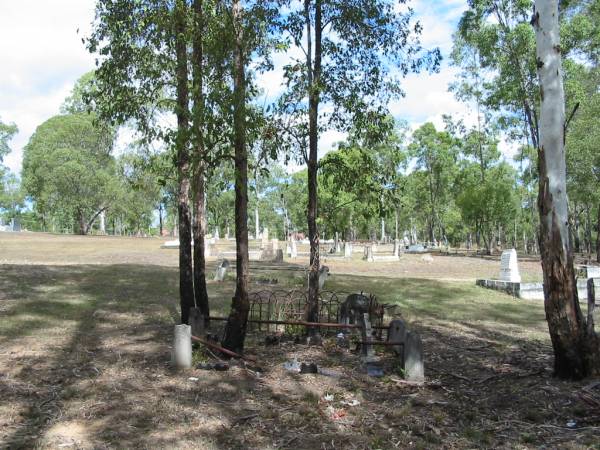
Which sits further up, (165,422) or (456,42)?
(456,42)

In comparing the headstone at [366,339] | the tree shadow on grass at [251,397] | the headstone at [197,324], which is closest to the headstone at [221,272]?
the tree shadow on grass at [251,397]

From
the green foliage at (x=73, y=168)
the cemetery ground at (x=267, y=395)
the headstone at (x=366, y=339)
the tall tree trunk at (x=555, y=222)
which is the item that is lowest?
the cemetery ground at (x=267, y=395)

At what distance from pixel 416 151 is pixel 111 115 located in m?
47.5

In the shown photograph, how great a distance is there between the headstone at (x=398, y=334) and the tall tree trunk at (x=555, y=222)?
1876 millimetres

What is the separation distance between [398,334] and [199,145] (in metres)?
3.90

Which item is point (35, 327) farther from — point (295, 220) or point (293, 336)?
point (295, 220)

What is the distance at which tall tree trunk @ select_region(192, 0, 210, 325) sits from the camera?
6684 millimetres

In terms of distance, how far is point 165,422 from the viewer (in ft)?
16.8

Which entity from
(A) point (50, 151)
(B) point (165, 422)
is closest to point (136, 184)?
(B) point (165, 422)

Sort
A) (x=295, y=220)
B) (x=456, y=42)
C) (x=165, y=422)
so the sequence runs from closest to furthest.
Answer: (x=165, y=422) → (x=456, y=42) → (x=295, y=220)

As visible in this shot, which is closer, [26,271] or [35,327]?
[35,327]

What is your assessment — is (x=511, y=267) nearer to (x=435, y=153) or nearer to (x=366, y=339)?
(x=366, y=339)

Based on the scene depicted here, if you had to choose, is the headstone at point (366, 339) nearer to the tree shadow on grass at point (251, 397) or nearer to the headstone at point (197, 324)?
the tree shadow on grass at point (251, 397)

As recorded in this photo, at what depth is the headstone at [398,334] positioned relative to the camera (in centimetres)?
705
